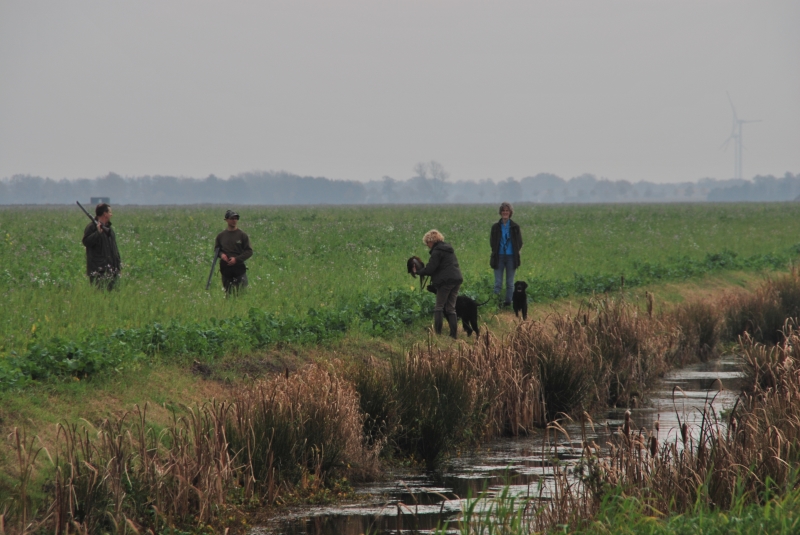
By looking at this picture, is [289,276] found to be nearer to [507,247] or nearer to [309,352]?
[507,247]

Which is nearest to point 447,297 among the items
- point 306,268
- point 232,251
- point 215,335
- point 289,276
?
point 215,335

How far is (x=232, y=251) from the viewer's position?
16844mm

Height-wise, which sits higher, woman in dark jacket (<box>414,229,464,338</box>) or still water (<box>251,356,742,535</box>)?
woman in dark jacket (<box>414,229,464,338</box>)

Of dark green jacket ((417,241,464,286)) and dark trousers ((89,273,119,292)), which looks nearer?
dark green jacket ((417,241,464,286))

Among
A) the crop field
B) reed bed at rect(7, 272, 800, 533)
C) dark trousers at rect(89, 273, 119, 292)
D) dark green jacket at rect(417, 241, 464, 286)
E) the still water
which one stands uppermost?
dark green jacket at rect(417, 241, 464, 286)

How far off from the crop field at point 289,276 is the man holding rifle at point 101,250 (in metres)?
0.38

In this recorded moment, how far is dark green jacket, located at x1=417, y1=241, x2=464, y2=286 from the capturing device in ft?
48.6

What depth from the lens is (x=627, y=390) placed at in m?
14.5

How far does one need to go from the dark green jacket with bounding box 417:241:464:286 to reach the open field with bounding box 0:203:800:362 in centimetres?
140

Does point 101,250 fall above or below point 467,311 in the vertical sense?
above

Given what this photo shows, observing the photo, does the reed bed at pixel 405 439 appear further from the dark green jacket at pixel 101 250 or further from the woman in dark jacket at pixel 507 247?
the dark green jacket at pixel 101 250

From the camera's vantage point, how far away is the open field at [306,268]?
584 inches

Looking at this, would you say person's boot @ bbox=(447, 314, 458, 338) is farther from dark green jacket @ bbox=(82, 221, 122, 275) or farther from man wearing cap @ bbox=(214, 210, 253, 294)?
dark green jacket @ bbox=(82, 221, 122, 275)

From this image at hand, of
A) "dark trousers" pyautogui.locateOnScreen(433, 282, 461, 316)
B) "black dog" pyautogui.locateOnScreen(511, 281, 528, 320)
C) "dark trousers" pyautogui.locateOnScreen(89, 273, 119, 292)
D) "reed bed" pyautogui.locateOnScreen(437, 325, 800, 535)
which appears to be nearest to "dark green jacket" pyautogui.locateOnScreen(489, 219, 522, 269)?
"black dog" pyautogui.locateOnScreen(511, 281, 528, 320)
